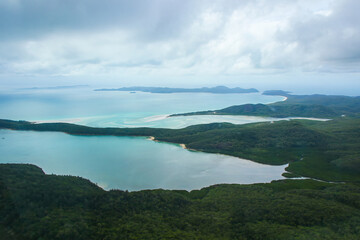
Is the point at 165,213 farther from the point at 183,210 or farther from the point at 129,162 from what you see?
the point at 129,162

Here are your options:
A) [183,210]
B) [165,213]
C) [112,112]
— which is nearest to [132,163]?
[183,210]

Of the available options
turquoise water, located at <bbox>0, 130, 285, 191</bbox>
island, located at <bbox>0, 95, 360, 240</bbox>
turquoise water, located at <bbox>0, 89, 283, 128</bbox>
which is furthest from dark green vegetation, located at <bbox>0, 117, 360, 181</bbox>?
turquoise water, located at <bbox>0, 89, 283, 128</bbox>

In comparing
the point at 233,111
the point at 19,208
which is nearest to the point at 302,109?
the point at 233,111

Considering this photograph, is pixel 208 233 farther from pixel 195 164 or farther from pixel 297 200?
pixel 195 164

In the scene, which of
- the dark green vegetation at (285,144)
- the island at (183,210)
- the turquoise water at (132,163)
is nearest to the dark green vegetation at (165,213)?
the island at (183,210)

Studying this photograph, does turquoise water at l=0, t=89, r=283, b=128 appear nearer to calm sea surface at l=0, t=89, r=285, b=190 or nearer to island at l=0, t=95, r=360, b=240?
calm sea surface at l=0, t=89, r=285, b=190

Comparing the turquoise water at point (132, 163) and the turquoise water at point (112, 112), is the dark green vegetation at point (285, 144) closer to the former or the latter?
the turquoise water at point (132, 163)
